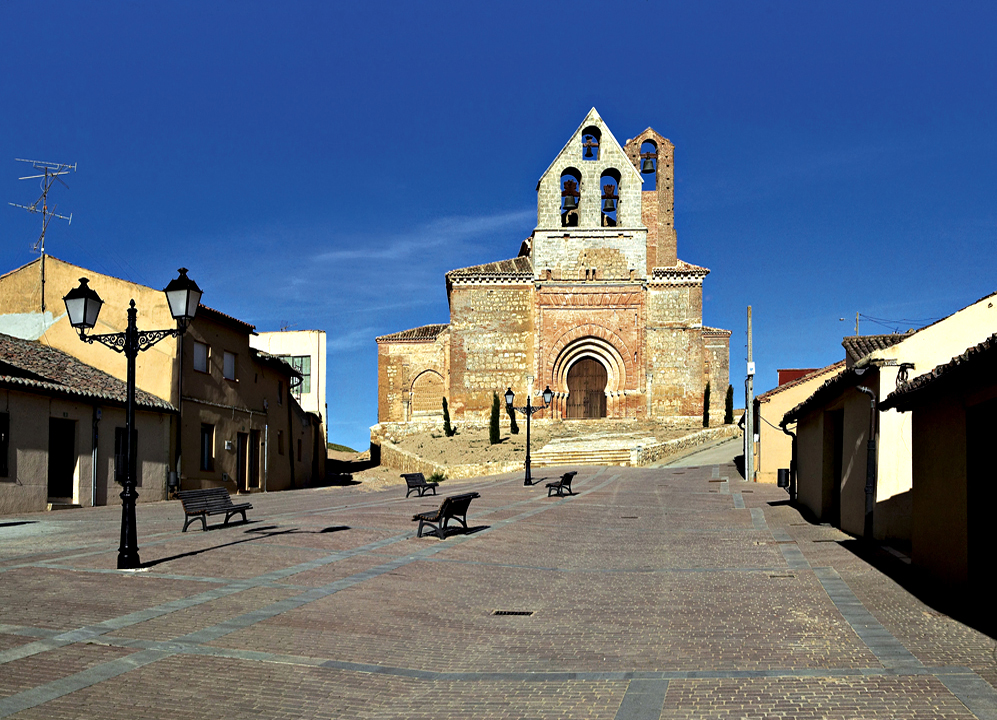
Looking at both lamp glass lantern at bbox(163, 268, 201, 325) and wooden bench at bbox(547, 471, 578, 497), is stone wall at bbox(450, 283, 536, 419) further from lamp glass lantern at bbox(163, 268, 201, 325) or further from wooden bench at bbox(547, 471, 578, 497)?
lamp glass lantern at bbox(163, 268, 201, 325)

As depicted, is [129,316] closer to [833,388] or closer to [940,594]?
[940,594]

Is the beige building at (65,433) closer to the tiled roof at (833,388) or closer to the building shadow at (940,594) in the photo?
the tiled roof at (833,388)

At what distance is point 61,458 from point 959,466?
2077 centimetres

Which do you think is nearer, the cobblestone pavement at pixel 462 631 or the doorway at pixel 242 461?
the cobblestone pavement at pixel 462 631

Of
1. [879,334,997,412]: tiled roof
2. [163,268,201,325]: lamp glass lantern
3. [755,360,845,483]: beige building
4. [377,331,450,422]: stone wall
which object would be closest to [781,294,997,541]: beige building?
[879,334,997,412]: tiled roof

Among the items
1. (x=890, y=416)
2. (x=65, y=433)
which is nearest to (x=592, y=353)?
(x=65, y=433)

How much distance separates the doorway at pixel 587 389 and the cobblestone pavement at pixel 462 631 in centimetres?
3738

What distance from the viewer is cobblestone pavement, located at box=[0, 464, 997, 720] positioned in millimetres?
6559

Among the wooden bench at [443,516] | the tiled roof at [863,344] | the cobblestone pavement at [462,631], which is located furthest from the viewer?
the tiled roof at [863,344]

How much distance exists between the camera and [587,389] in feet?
177

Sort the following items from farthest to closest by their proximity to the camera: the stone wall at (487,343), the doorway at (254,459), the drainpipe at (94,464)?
the stone wall at (487,343), the doorway at (254,459), the drainpipe at (94,464)

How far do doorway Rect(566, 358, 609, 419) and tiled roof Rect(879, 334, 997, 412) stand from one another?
135 ft

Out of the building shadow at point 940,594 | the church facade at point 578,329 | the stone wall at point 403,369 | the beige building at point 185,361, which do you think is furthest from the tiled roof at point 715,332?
the building shadow at point 940,594

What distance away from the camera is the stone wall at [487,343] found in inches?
2099
